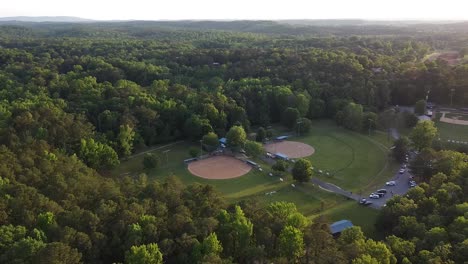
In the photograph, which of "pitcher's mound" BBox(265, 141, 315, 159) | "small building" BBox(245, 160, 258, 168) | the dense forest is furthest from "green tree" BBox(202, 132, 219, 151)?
"pitcher's mound" BBox(265, 141, 315, 159)

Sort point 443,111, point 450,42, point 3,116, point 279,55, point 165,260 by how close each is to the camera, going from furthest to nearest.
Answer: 1. point 450,42
2. point 279,55
3. point 443,111
4. point 3,116
5. point 165,260

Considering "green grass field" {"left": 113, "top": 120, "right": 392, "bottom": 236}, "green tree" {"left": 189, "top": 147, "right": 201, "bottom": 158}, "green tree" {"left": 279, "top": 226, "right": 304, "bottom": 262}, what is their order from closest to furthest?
"green tree" {"left": 279, "top": 226, "right": 304, "bottom": 262} < "green grass field" {"left": 113, "top": 120, "right": 392, "bottom": 236} < "green tree" {"left": 189, "top": 147, "right": 201, "bottom": 158}

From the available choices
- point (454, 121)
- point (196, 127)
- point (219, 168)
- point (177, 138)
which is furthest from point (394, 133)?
point (177, 138)

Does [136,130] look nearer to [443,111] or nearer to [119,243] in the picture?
[119,243]

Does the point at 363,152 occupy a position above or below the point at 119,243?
below

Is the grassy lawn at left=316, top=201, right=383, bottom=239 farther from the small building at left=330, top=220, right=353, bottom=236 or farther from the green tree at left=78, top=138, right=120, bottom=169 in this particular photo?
the green tree at left=78, top=138, right=120, bottom=169

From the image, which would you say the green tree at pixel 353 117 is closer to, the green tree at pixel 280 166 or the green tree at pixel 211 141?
the green tree at pixel 280 166

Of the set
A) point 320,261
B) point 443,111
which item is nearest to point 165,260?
point 320,261
